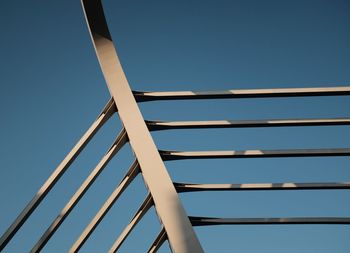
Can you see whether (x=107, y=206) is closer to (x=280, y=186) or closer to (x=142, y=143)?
(x=142, y=143)

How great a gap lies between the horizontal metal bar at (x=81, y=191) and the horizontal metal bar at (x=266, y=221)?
1.87 m

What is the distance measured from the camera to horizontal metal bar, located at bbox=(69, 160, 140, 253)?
26.6 ft

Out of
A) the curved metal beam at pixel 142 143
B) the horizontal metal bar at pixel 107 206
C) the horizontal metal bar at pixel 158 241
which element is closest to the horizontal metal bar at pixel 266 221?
the horizontal metal bar at pixel 158 241

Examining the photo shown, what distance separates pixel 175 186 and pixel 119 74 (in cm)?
232

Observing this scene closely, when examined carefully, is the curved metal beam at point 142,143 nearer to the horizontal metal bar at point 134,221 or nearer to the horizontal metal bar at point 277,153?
the horizontal metal bar at point 134,221

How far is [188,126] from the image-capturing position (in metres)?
8.80

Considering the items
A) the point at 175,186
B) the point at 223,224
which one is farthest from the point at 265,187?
the point at 175,186

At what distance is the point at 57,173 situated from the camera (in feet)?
26.8

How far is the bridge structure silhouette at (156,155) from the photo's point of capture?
8039mm

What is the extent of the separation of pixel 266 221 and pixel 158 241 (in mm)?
1909

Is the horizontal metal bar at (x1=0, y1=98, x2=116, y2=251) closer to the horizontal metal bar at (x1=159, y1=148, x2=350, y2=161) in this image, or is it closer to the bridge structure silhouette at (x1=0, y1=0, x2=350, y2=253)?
the bridge structure silhouette at (x1=0, y1=0, x2=350, y2=253)

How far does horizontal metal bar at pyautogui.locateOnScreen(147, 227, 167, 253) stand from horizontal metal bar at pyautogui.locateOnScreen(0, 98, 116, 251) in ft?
6.34

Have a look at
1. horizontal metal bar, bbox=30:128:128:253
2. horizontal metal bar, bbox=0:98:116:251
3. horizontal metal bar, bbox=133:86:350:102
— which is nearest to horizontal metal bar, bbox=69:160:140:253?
horizontal metal bar, bbox=30:128:128:253

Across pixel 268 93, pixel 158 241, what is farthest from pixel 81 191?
pixel 268 93
